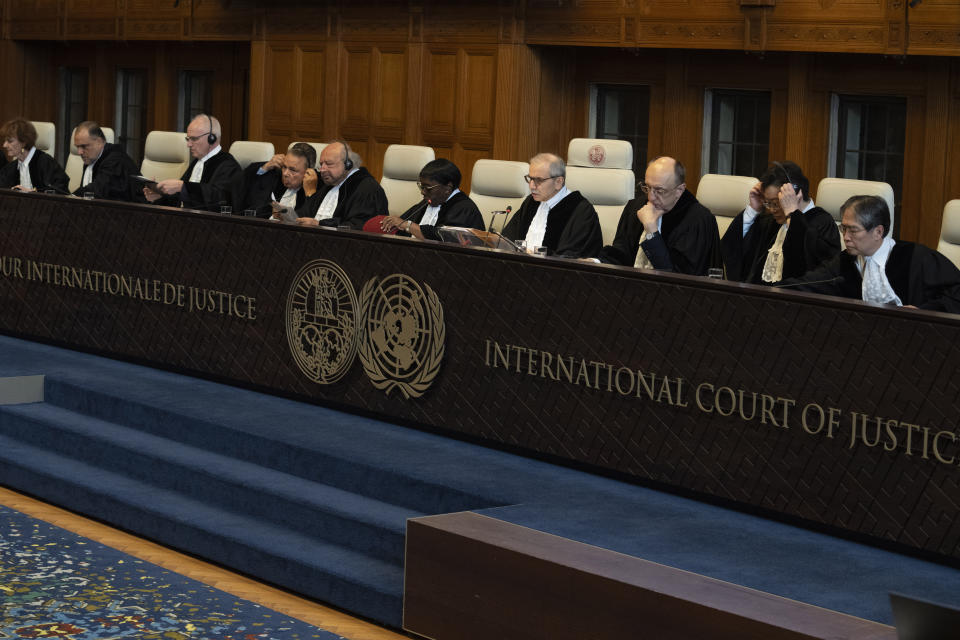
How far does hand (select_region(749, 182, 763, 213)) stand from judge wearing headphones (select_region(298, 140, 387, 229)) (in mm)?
1875

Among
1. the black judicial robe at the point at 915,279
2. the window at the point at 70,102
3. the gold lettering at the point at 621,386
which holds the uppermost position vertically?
the window at the point at 70,102

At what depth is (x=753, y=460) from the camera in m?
3.90

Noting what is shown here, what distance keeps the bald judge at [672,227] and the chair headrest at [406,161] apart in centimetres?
155

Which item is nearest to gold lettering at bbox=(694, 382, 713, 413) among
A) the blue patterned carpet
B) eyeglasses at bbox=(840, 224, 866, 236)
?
eyeglasses at bbox=(840, 224, 866, 236)

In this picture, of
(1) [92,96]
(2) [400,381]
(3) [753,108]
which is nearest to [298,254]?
(2) [400,381]

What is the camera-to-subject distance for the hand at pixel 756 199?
5723mm

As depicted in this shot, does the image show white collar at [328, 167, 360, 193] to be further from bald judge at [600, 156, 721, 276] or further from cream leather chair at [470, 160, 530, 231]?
bald judge at [600, 156, 721, 276]

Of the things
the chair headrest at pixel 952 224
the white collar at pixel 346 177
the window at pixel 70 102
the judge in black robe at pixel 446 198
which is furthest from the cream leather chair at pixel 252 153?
the window at pixel 70 102

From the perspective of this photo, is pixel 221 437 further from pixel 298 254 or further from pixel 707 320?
pixel 707 320

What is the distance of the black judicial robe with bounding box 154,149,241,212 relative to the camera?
742 centimetres

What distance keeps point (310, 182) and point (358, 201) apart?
0.50 m

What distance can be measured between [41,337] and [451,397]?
2.60 m

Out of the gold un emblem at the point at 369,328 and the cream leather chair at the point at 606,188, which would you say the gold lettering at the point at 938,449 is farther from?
the cream leather chair at the point at 606,188

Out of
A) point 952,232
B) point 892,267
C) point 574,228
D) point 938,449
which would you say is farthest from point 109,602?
point 952,232
